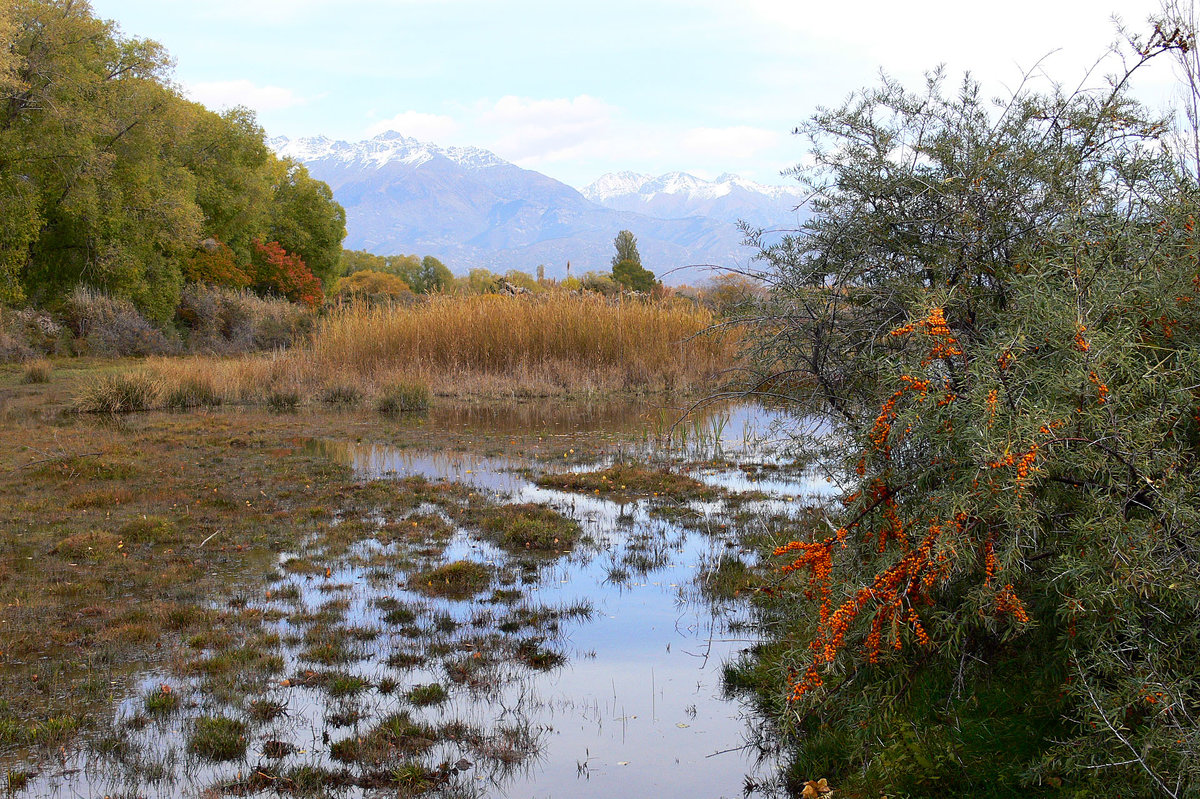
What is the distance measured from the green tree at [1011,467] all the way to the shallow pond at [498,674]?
74 cm

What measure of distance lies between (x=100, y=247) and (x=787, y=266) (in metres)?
37.0

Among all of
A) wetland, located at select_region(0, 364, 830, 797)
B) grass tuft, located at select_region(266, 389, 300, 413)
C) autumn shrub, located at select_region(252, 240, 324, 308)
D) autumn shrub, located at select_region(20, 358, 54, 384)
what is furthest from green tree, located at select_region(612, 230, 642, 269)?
wetland, located at select_region(0, 364, 830, 797)

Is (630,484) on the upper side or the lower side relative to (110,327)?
lower

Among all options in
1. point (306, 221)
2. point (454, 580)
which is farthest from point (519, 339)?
point (306, 221)

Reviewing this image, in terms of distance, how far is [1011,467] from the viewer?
248 centimetres

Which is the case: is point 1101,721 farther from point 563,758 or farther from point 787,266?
point 787,266

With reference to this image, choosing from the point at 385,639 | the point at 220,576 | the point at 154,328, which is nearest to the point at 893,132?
the point at 385,639

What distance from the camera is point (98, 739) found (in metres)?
3.79

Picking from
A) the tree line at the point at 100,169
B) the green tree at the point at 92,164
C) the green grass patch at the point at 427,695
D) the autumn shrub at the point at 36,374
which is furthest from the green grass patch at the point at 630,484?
the green tree at the point at 92,164

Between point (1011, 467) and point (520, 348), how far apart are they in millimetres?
18742

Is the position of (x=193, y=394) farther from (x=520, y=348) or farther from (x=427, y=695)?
(x=427, y=695)

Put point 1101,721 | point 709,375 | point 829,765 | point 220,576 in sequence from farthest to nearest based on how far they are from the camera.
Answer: point 709,375
point 220,576
point 829,765
point 1101,721

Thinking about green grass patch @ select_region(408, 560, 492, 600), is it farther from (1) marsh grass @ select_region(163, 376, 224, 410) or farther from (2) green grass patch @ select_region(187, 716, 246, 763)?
(1) marsh grass @ select_region(163, 376, 224, 410)

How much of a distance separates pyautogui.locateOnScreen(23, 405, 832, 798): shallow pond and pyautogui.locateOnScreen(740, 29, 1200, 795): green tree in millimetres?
742
